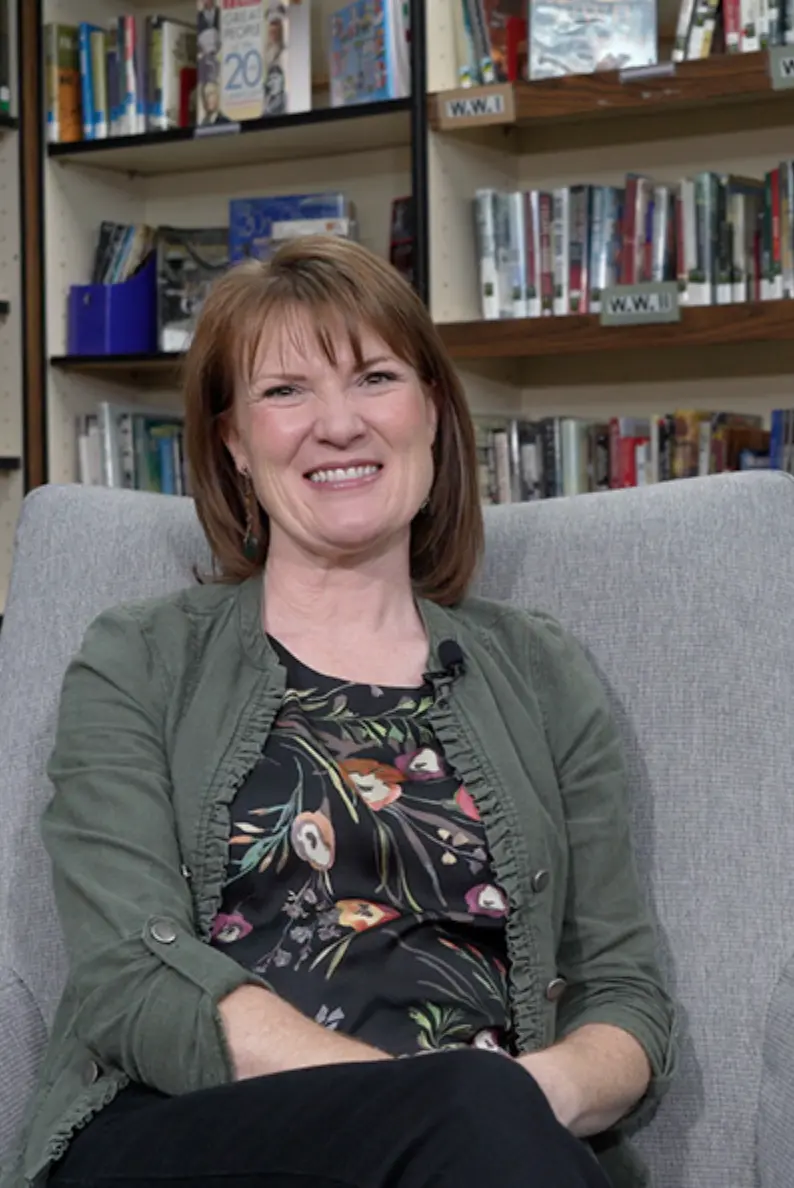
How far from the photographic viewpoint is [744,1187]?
1475mm

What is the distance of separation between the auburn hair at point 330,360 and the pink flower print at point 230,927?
1.24 ft

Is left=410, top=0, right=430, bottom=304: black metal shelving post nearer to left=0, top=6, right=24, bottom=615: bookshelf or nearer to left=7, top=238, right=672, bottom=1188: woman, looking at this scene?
left=0, top=6, right=24, bottom=615: bookshelf

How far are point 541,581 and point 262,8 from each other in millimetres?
2280

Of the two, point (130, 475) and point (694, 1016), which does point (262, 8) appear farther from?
point (694, 1016)

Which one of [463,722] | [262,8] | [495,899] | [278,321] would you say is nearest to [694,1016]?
[495,899]

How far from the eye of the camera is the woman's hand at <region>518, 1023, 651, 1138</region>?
1.28 metres

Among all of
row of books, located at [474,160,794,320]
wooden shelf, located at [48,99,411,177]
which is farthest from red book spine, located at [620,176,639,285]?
wooden shelf, located at [48,99,411,177]

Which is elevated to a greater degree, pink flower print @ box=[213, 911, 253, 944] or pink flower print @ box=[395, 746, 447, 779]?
pink flower print @ box=[395, 746, 447, 779]

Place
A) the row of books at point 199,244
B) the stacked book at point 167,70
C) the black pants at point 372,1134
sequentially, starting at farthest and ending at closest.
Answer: the row of books at point 199,244 → the stacked book at point 167,70 → the black pants at point 372,1134

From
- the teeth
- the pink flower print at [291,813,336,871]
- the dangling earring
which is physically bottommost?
the pink flower print at [291,813,336,871]

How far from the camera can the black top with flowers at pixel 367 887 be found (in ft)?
4.41

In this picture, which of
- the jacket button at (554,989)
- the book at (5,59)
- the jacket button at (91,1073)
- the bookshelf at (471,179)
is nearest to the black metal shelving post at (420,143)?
the bookshelf at (471,179)

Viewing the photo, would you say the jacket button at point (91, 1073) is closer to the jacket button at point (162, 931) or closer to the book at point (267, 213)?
the jacket button at point (162, 931)

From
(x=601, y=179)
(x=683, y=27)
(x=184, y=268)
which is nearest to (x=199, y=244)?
(x=184, y=268)
